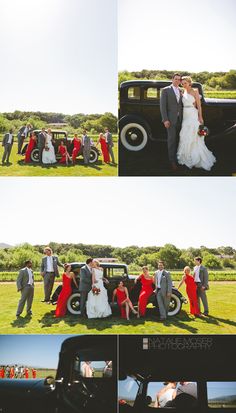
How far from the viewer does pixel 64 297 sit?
7074mm

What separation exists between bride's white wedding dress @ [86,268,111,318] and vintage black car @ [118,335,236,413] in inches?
14.7

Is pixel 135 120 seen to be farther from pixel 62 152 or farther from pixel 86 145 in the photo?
pixel 62 152

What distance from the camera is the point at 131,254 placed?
7102 millimetres

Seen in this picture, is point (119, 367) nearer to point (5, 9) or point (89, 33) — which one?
point (89, 33)

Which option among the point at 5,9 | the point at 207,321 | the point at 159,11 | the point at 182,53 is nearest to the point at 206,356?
the point at 207,321

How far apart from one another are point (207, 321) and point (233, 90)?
242 centimetres

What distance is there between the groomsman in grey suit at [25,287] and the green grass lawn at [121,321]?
0.05 meters

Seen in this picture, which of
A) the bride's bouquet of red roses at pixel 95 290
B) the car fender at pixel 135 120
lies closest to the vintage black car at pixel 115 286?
the bride's bouquet of red roses at pixel 95 290

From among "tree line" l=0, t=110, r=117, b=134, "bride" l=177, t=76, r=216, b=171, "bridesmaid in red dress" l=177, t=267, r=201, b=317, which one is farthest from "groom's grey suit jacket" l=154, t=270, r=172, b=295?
"tree line" l=0, t=110, r=117, b=134

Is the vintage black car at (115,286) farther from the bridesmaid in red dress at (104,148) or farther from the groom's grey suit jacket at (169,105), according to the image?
the groom's grey suit jacket at (169,105)

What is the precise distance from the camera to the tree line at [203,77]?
713 cm

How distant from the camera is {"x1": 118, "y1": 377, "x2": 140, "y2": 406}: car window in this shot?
6.25 metres

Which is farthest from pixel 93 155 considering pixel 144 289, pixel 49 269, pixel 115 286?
pixel 144 289

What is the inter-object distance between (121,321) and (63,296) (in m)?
0.65
